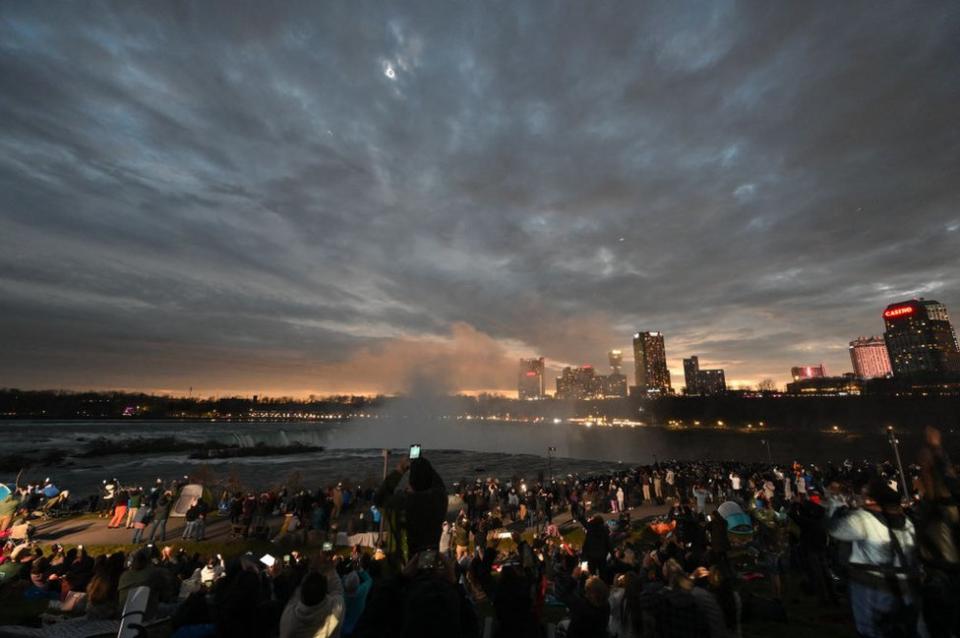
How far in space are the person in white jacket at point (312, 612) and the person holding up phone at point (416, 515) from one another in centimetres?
175

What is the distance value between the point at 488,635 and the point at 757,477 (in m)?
28.7

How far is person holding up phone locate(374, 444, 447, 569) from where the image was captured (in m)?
6.09

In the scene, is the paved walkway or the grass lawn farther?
the paved walkway

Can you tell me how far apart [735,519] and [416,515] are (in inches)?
296

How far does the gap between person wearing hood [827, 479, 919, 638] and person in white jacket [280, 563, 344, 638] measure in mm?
5581

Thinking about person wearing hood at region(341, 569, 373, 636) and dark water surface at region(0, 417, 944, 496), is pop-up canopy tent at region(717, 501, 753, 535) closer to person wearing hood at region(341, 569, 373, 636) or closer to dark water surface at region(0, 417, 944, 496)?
person wearing hood at region(341, 569, 373, 636)

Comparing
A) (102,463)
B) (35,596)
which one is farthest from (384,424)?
(35,596)

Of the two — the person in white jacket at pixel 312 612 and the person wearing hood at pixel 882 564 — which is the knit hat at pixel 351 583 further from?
the person wearing hood at pixel 882 564

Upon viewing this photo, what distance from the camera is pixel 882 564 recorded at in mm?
4316

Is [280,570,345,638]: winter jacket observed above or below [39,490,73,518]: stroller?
above

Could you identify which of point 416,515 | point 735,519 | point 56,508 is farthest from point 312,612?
point 56,508

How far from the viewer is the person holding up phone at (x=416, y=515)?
6.09m

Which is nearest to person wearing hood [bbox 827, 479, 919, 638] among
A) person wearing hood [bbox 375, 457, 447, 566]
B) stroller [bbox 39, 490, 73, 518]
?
person wearing hood [bbox 375, 457, 447, 566]

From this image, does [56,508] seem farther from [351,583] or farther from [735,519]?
[735,519]
